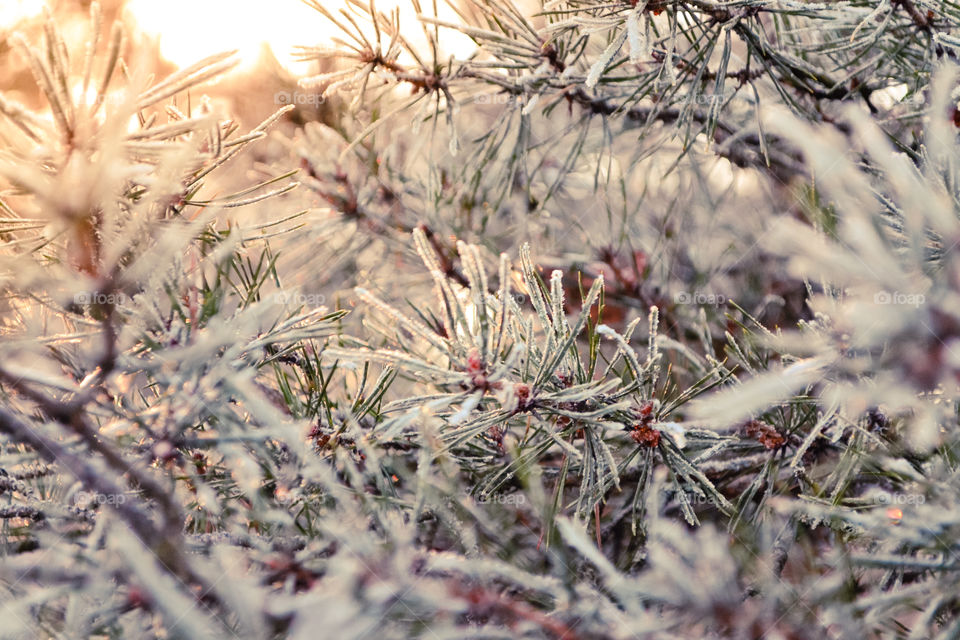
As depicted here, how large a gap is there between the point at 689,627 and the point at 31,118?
524mm

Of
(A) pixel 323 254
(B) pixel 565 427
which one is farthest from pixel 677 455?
(A) pixel 323 254

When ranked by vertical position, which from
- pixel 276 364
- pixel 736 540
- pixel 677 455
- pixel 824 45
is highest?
pixel 824 45

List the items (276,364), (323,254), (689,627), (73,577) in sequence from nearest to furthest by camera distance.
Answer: (73,577)
(689,627)
(276,364)
(323,254)

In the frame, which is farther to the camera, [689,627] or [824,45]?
[824,45]

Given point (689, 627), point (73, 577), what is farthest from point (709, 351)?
point (73, 577)

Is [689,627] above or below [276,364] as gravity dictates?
below

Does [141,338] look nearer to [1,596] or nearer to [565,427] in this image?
[1,596]

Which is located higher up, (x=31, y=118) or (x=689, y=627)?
(x=31, y=118)

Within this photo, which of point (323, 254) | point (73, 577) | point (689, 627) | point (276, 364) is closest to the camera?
point (73, 577)

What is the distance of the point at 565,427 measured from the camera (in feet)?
1.74

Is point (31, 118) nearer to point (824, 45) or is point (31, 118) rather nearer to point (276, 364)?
point (276, 364)

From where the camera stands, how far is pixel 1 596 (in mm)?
367

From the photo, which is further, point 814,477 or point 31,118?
point 814,477

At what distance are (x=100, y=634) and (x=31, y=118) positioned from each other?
12.3 inches
